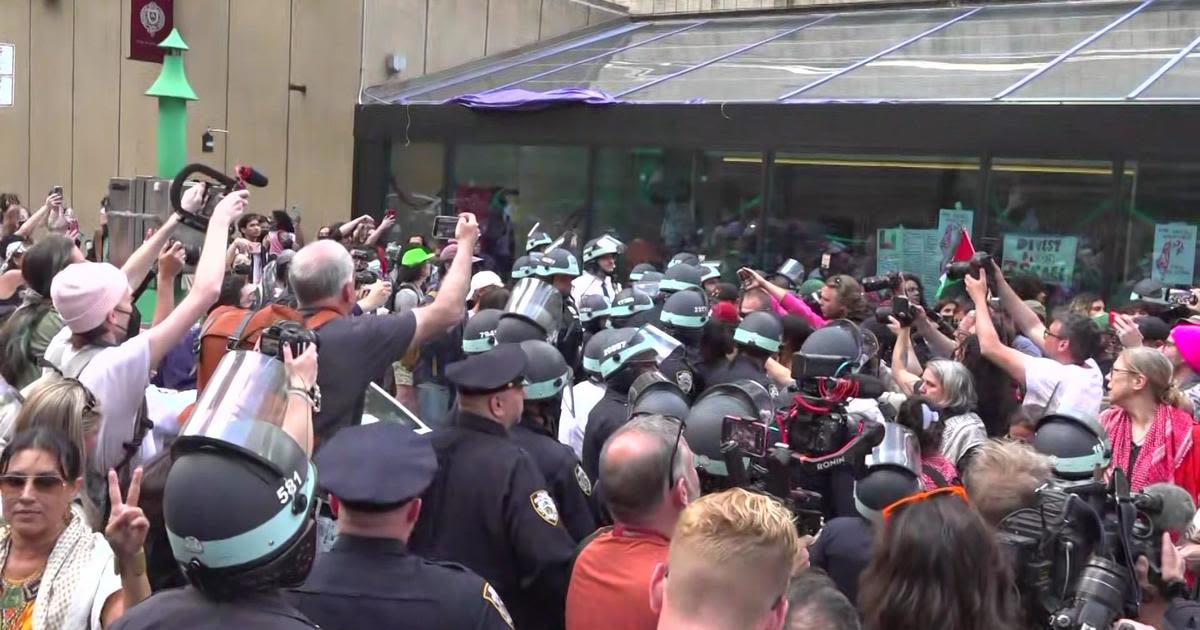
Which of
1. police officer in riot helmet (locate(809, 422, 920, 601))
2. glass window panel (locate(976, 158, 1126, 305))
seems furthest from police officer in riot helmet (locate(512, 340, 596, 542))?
glass window panel (locate(976, 158, 1126, 305))

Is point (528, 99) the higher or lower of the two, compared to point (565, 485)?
higher

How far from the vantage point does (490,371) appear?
169 inches

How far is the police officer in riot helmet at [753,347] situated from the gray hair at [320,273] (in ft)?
7.40

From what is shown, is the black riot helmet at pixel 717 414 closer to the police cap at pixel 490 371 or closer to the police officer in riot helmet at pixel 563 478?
the police officer in riot helmet at pixel 563 478

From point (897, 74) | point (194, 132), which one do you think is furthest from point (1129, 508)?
point (194, 132)

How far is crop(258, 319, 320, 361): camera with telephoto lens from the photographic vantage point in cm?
368

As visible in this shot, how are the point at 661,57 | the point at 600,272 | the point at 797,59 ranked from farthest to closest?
the point at 661,57, the point at 797,59, the point at 600,272

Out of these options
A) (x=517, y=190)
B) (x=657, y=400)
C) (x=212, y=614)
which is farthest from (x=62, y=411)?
(x=517, y=190)

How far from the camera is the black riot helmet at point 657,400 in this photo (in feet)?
15.5

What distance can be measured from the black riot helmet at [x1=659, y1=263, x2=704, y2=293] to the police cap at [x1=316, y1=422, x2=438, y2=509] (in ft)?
17.7

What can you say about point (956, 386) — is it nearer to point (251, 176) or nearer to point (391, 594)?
point (251, 176)

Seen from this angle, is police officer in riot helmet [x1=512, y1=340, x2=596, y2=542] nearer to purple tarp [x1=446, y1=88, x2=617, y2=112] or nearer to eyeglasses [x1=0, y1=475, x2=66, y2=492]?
eyeglasses [x1=0, y1=475, x2=66, y2=492]

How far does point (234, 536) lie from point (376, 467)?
0.78 meters

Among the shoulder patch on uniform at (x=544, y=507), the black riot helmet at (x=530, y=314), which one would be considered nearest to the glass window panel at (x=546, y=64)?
the black riot helmet at (x=530, y=314)
